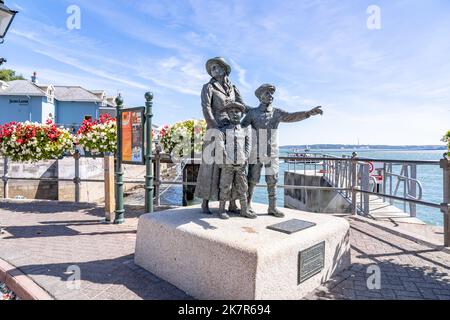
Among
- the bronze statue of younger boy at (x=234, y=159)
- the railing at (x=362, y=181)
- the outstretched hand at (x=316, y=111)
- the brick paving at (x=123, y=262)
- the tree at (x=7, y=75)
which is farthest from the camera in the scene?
the tree at (x=7, y=75)

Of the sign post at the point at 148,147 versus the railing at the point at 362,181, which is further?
the sign post at the point at 148,147

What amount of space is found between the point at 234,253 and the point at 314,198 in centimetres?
1184

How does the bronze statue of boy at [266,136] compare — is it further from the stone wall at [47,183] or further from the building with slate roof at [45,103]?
the building with slate roof at [45,103]

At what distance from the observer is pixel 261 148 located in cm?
389

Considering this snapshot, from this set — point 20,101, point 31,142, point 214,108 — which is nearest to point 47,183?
point 31,142

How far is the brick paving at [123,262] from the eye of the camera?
3041mm

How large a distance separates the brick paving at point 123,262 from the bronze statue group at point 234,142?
1.16 metres

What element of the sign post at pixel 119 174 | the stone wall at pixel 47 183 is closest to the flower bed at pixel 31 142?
the sign post at pixel 119 174

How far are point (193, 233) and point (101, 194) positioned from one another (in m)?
20.3

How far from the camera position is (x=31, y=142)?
740cm

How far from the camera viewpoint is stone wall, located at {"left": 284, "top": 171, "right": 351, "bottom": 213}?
41.1ft

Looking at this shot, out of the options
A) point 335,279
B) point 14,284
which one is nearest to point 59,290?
point 14,284

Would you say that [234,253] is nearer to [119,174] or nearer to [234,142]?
[234,142]
